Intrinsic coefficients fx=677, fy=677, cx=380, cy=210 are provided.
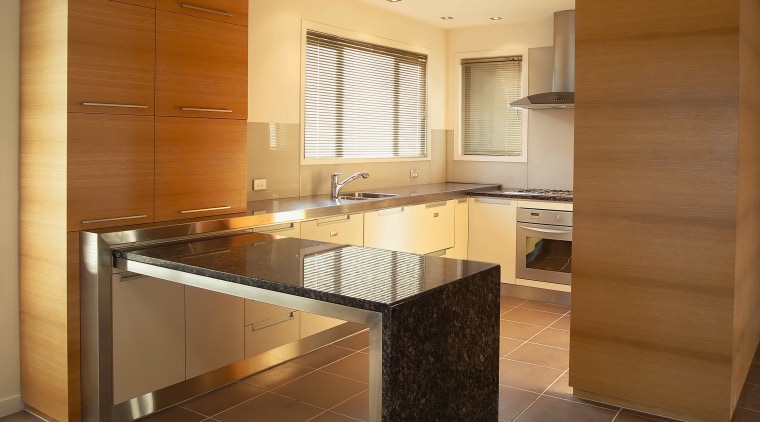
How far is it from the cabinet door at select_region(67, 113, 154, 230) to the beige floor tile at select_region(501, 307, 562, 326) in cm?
298

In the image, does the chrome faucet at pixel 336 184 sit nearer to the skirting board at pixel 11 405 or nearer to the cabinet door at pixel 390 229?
the cabinet door at pixel 390 229

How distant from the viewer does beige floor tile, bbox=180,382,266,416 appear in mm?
3413

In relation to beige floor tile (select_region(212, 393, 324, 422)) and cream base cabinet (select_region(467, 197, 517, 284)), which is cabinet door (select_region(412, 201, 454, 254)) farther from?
beige floor tile (select_region(212, 393, 324, 422))

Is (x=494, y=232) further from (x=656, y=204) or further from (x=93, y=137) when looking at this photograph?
(x=93, y=137)

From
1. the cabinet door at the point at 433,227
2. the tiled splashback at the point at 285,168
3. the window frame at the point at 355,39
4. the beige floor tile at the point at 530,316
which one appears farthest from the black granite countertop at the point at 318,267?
the beige floor tile at the point at 530,316

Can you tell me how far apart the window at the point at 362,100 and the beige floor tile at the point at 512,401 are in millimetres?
2293

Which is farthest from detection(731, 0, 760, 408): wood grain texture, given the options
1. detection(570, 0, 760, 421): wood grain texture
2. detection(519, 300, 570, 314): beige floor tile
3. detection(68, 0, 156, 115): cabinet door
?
detection(68, 0, 156, 115): cabinet door

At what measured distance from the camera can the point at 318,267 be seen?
2504 mm

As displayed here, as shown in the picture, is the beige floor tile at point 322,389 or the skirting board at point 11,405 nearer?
the skirting board at point 11,405

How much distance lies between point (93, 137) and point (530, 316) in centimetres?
349

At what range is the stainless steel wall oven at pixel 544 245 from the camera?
17.9 ft

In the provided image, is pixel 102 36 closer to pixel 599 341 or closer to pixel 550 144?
pixel 599 341

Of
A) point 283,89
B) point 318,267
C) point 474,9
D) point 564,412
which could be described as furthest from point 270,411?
point 474,9

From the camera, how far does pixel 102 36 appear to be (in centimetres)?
299
